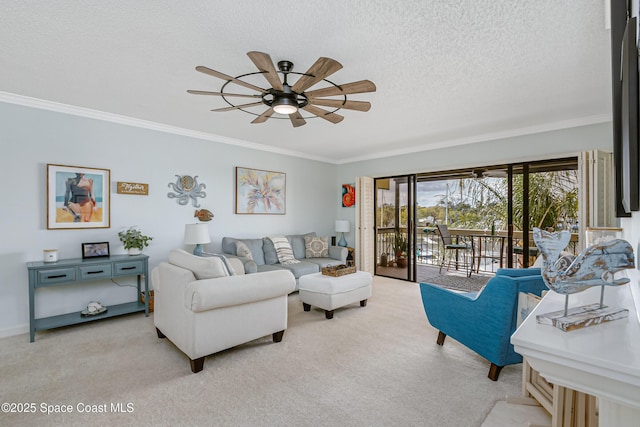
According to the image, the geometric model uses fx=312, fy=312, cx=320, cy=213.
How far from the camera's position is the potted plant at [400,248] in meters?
5.89

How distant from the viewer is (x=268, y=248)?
5043 millimetres

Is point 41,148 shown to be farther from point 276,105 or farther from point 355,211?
point 355,211

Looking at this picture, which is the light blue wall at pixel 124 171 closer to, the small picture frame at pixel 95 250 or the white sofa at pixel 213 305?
the small picture frame at pixel 95 250

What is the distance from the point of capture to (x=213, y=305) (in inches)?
95.5

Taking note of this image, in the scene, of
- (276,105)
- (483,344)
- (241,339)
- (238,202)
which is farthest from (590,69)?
(238,202)

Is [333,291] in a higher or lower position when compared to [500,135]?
lower

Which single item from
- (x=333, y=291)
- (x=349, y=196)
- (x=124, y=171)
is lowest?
(x=333, y=291)

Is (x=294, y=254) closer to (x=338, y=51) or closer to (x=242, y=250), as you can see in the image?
(x=242, y=250)

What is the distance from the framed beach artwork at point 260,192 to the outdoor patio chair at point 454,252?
3.36 meters

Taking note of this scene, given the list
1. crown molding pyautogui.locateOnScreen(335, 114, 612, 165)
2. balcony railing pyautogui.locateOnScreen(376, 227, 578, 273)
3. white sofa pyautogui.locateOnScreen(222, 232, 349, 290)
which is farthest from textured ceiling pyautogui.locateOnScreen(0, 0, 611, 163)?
balcony railing pyautogui.locateOnScreen(376, 227, 578, 273)

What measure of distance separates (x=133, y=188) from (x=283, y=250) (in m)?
2.31

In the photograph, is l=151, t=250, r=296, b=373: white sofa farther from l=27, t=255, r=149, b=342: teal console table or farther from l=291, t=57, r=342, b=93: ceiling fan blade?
l=291, t=57, r=342, b=93: ceiling fan blade

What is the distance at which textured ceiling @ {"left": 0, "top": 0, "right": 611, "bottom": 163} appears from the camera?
187 centimetres

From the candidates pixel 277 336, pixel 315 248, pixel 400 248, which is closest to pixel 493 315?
pixel 277 336
